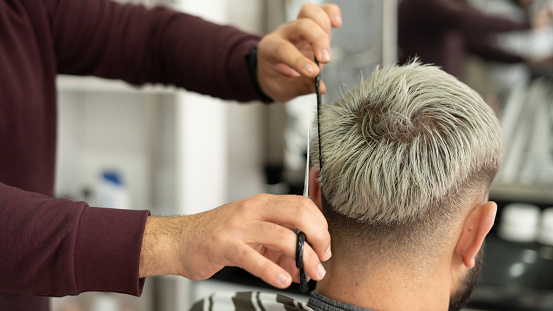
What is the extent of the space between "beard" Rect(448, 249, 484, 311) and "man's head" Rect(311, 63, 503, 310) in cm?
7

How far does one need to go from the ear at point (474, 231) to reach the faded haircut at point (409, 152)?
2.0 inches

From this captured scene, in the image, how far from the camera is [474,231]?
103cm

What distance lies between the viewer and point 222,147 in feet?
8.21

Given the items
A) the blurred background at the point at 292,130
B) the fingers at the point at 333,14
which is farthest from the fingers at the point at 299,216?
the blurred background at the point at 292,130

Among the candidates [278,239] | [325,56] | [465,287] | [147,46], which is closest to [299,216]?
[278,239]

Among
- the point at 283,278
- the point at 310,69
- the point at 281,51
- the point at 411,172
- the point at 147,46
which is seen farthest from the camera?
the point at 147,46

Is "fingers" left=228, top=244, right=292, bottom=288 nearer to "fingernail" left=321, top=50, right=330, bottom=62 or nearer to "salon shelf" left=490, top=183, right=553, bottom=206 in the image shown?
"fingernail" left=321, top=50, right=330, bottom=62

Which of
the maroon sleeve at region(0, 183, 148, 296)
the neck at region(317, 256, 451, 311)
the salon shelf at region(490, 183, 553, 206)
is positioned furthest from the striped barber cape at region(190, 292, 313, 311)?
the salon shelf at region(490, 183, 553, 206)

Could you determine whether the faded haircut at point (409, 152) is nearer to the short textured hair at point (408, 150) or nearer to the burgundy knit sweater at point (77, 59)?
the short textured hair at point (408, 150)

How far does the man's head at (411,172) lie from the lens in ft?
3.21

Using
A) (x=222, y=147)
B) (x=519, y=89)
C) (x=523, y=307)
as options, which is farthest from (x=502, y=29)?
(x=222, y=147)

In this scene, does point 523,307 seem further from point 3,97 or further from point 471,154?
point 3,97

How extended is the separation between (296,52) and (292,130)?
1.47m

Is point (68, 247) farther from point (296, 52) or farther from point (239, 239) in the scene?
point (296, 52)
